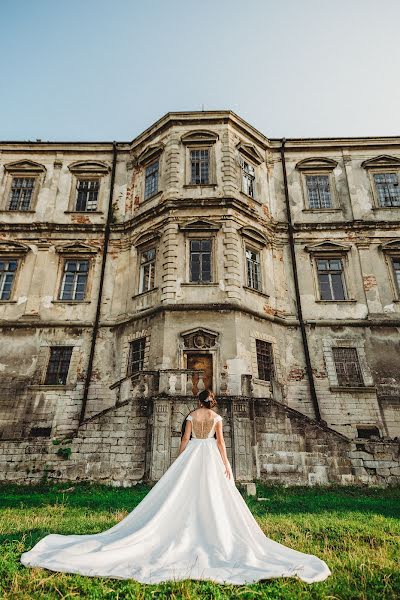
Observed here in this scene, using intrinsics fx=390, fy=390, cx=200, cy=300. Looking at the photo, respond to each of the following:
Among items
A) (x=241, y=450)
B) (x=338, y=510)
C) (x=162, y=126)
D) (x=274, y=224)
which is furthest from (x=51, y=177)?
(x=338, y=510)

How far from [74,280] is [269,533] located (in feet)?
47.4

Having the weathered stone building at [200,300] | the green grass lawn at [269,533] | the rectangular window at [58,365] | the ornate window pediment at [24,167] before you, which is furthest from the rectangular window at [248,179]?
the green grass lawn at [269,533]

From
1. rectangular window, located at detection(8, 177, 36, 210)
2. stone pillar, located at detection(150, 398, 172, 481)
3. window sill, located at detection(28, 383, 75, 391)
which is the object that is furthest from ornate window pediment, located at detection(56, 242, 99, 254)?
stone pillar, located at detection(150, 398, 172, 481)

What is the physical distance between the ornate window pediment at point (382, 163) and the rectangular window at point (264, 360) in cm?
1125

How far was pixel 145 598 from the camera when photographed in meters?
3.15

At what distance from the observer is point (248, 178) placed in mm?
18766

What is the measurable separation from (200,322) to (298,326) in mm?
4623

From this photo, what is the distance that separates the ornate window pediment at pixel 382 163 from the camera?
19.8 m

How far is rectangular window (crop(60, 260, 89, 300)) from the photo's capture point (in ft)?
57.1

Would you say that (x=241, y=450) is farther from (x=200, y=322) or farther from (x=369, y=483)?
(x=200, y=322)

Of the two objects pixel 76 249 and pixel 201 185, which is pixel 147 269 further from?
pixel 201 185

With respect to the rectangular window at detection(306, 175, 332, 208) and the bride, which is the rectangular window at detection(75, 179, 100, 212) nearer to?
the rectangular window at detection(306, 175, 332, 208)

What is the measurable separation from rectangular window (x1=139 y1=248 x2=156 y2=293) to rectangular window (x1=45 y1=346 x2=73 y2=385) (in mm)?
4052

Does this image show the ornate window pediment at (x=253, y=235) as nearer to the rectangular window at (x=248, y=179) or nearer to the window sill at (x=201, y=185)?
the rectangular window at (x=248, y=179)
